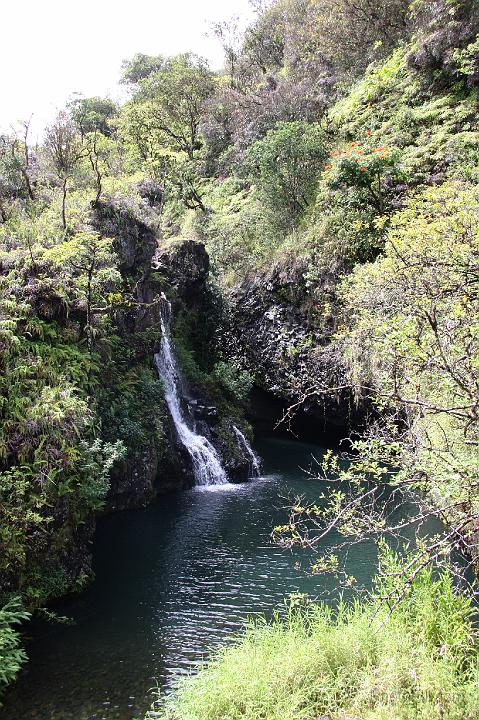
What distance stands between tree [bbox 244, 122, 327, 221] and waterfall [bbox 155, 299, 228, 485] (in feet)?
22.7

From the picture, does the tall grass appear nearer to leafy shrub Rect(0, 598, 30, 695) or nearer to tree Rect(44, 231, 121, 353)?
leafy shrub Rect(0, 598, 30, 695)

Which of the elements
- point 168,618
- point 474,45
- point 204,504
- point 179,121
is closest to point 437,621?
point 168,618

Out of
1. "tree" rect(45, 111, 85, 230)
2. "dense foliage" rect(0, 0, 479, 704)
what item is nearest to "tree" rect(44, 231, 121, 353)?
"dense foliage" rect(0, 0, 479, 704)

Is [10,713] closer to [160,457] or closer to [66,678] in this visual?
[66,678]

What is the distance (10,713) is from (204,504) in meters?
8.80

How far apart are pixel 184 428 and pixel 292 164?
11.5 meters

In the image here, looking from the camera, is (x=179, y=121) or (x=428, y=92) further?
(x=179, y=121)

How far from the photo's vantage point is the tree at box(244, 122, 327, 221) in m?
20.9

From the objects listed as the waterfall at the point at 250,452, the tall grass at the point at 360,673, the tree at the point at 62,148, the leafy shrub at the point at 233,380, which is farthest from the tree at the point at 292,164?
the tall grass at the point at 360,673

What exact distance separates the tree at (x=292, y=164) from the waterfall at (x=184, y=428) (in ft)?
22.7

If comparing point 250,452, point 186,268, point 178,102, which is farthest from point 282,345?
point 178,102

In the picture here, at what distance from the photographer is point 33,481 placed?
29.7ft

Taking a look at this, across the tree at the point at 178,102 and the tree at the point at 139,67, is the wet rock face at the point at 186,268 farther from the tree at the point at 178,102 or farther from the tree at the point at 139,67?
the tree at the point at 139,67

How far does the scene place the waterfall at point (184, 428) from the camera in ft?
56.9
